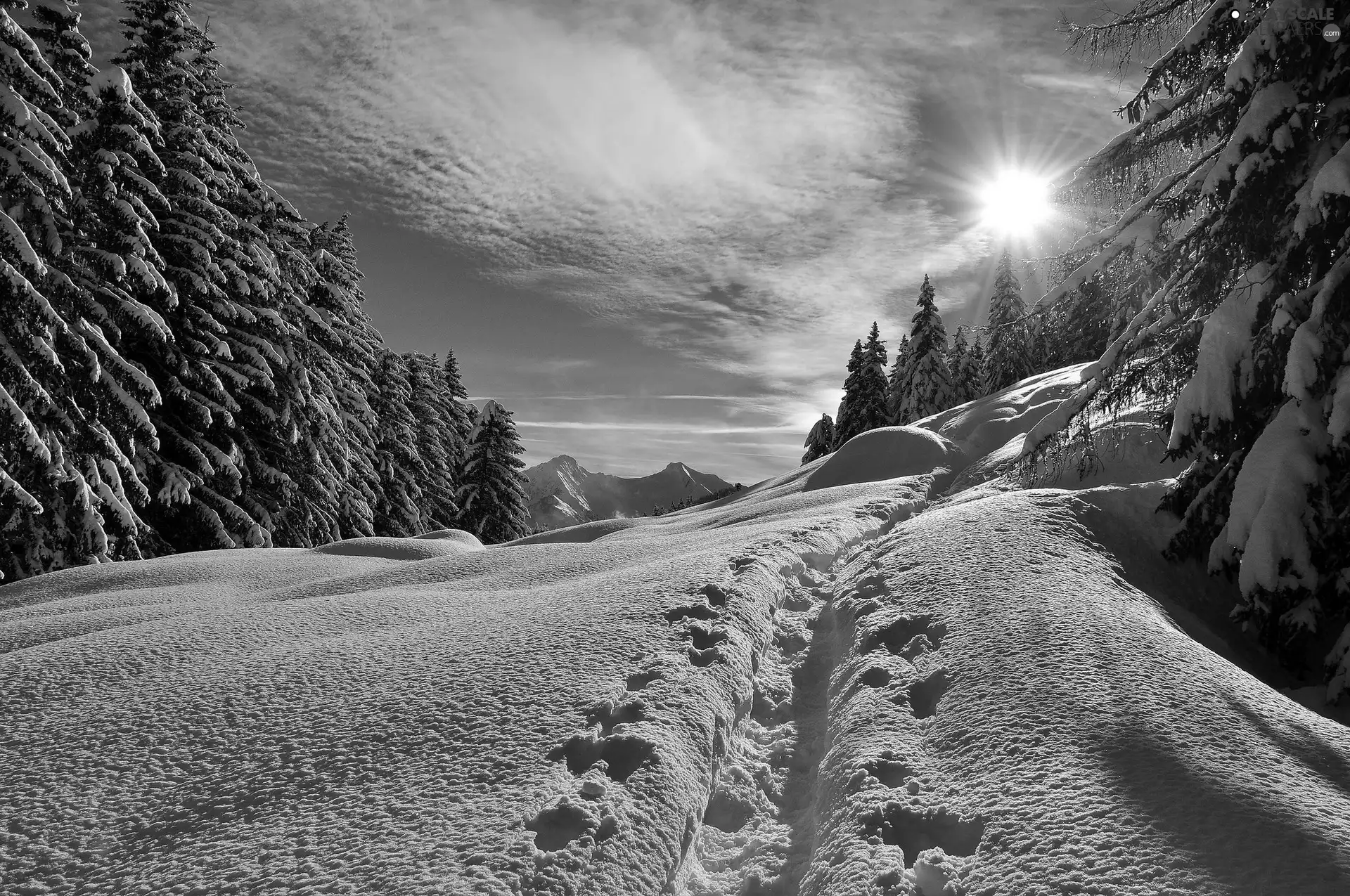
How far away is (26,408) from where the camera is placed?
10.4 metres

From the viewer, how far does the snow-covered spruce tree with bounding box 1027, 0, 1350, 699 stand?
486 cm

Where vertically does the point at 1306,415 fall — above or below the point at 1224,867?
above

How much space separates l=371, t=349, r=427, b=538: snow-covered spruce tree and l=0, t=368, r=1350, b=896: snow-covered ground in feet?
69.3

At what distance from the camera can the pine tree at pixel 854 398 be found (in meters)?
39.7

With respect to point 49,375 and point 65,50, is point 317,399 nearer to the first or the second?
point 49,375

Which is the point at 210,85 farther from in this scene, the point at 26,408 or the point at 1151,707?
the point at 1151,707

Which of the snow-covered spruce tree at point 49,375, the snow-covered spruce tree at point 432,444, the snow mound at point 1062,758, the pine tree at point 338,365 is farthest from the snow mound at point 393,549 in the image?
the snow-covered spruce tree at point 432,444

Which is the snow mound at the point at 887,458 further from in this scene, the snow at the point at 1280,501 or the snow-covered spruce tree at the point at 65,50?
the snow-covered spruce tree at the point at 65,50

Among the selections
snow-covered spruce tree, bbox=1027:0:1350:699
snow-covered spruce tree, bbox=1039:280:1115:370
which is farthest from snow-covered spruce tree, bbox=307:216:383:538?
snow-covered spruce tree, bbox=1027:0:1350:699

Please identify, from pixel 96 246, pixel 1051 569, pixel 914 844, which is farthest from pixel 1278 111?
pixel 96 246

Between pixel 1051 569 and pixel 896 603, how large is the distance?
51.2 inches

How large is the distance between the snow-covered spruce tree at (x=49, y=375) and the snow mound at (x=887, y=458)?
1326 cm

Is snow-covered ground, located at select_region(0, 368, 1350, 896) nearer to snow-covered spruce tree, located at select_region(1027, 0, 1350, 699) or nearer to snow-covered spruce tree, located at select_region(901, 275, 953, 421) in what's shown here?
snow-covered spruce tree, located at select_region(1027, 0, 1350, 699)

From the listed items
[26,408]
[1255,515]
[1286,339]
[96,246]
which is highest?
[96,246]
